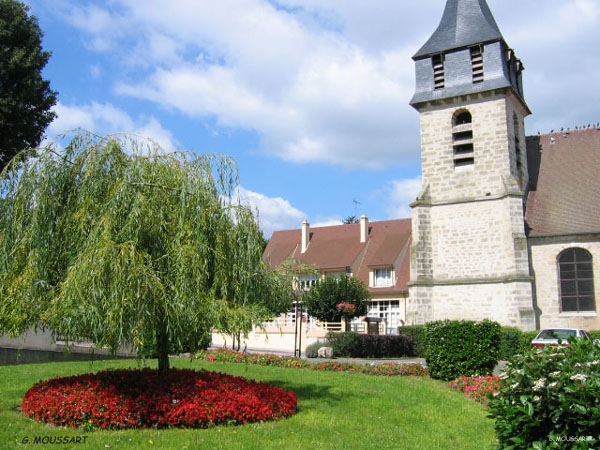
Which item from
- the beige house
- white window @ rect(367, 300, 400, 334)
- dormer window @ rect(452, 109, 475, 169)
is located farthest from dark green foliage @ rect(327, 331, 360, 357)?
white window @ rect(367, 300, 400, 334)

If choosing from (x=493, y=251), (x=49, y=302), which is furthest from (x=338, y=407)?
(x=493, y=251)

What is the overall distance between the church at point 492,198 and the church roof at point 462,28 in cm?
6

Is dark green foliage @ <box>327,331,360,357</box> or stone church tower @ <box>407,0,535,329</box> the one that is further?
stone church tower @ <box>407,0,535,329</box>

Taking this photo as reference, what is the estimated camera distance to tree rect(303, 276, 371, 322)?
100ft

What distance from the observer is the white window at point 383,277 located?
35156 millimetres

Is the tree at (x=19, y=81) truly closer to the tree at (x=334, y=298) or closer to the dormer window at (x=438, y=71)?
the dormer window at (x=438, y=71)

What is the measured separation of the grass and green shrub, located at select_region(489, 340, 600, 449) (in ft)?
1.47

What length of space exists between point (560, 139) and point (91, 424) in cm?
2536

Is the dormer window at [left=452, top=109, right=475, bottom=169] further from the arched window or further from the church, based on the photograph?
the arched window

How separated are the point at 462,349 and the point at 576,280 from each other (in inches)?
467

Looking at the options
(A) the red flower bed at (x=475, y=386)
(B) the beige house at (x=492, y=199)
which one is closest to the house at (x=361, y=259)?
(B) the beige house at (x=492, y=199)

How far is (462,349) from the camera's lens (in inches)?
497

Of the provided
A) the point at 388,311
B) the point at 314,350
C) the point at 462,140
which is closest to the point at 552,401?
the point at 314,350

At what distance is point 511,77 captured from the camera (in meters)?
25.2
